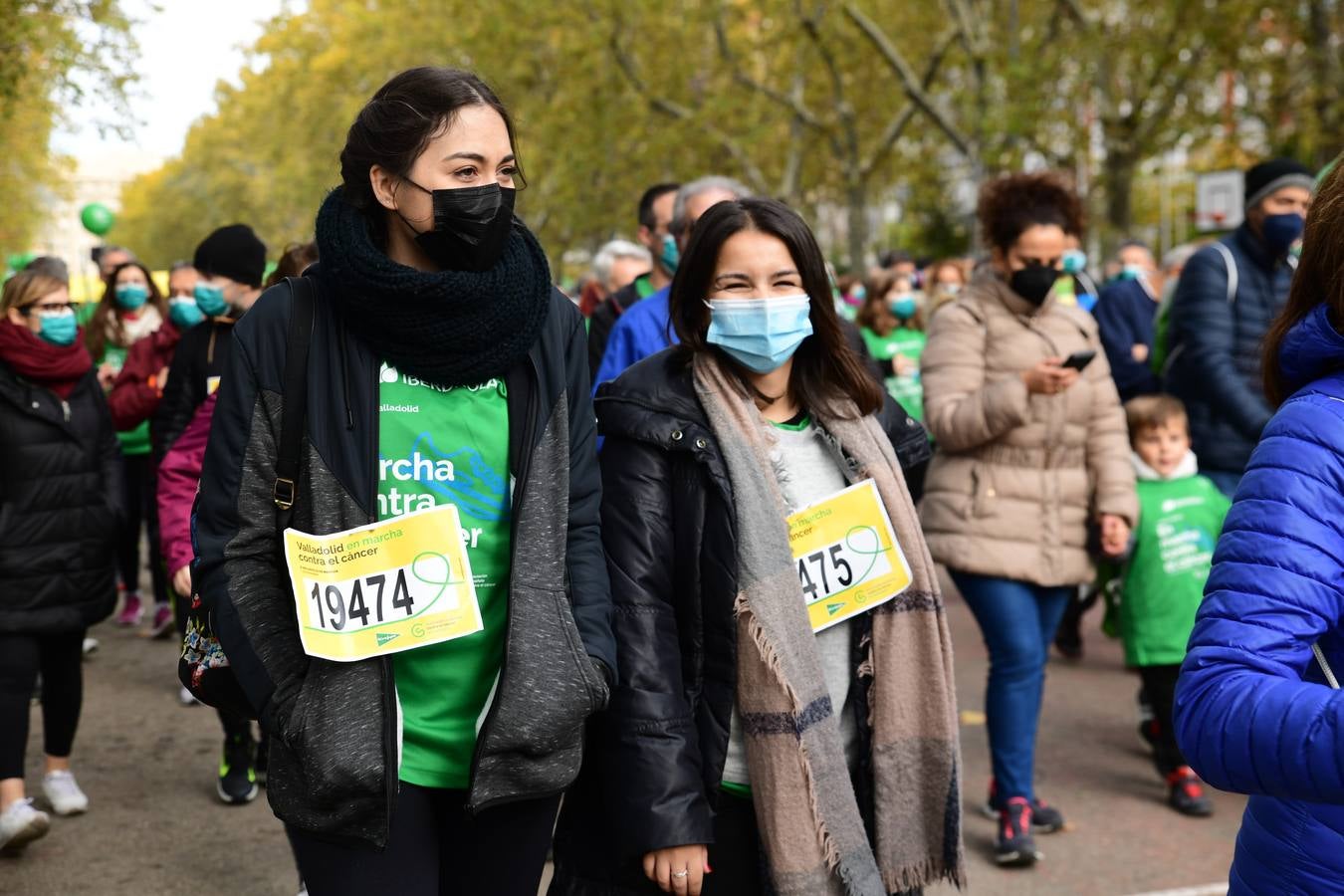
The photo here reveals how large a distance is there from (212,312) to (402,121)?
3685mm

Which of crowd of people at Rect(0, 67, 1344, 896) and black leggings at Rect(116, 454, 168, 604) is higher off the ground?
crowd of people at Rect(0, 67, 1344, 896)

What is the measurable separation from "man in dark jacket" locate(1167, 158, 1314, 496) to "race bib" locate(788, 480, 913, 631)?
2.97 metres

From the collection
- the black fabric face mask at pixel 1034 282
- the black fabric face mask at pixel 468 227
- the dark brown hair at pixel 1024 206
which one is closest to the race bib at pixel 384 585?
the black fabric face mask at pixel 468 227

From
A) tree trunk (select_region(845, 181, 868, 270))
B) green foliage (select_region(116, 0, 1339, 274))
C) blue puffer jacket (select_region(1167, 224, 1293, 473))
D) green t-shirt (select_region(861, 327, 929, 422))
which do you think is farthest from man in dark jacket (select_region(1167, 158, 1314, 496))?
tree trunk (select_region(845, 181, 868, 270))

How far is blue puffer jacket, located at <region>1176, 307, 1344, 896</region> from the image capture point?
1646 mm

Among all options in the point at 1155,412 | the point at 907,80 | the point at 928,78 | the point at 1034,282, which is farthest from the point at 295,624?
the point at 928,78

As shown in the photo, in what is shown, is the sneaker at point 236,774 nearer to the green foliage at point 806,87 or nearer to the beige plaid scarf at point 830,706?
the beige plaid scarf at point 830,706

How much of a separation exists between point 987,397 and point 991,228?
0.67 meters

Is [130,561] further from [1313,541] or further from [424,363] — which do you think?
[1313,541]

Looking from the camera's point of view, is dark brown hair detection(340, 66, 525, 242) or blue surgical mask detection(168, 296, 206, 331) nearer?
dark brown hair detection(340, 66, 525, 242)

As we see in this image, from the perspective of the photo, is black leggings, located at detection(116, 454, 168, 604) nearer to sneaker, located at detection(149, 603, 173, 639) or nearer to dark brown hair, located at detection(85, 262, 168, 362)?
sneaker, located at detection(149, 603, 173, 639)

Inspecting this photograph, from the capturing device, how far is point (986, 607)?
4.91 metres

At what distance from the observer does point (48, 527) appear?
5301 millimetres

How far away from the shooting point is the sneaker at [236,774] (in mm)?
5727
